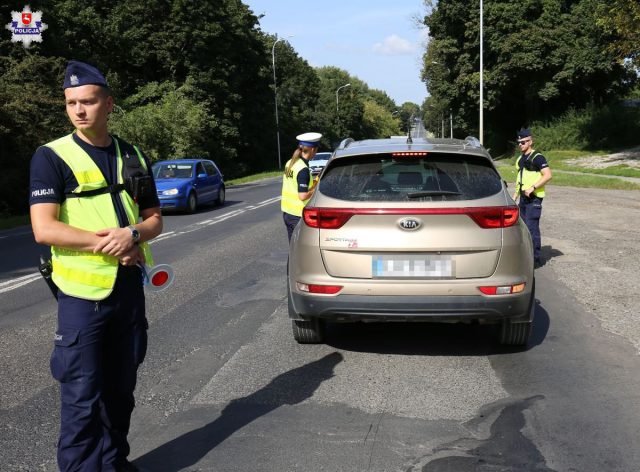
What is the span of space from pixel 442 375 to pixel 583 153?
3759 cm

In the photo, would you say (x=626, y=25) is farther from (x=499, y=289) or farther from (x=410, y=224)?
(x=410, y=224)

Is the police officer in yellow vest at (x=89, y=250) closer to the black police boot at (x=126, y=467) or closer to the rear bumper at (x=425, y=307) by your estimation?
the black police boot at (x=126, y=467)

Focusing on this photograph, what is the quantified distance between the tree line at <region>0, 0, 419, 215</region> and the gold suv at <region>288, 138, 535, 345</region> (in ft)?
64.4

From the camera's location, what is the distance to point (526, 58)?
42.5 metres

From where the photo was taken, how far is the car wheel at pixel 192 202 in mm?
18594

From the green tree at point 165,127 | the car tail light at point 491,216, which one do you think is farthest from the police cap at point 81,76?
the green tree at point 165,127

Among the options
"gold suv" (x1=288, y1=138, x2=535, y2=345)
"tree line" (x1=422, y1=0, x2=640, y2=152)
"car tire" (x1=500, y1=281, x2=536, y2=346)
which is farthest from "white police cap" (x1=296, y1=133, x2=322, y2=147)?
"tree line" (x1=422, y1=0, x2=640, y2=152)

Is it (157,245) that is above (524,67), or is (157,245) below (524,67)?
below

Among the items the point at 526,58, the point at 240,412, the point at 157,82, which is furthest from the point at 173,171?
the point at 157,82

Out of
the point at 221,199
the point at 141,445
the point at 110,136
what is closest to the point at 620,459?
the point at 141,445

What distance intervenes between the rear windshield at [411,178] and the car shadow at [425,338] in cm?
125

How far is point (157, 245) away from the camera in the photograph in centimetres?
1222

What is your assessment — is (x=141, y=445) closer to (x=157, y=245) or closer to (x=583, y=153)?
(x=157, y=245)

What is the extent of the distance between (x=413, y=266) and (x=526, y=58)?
41240mm
